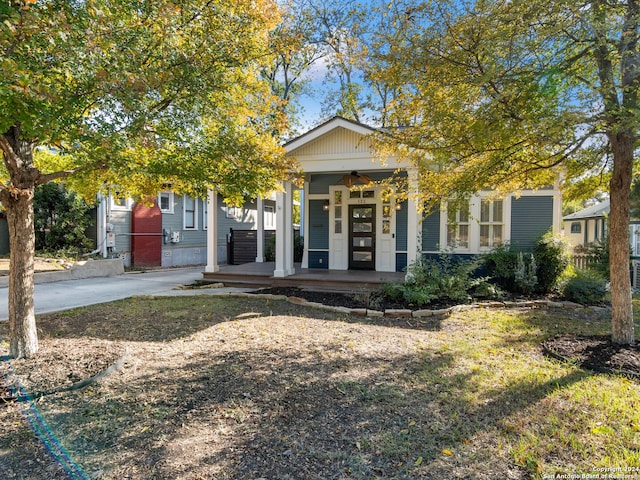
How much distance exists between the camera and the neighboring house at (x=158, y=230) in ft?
42.4

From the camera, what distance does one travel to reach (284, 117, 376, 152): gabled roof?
27.7 ft

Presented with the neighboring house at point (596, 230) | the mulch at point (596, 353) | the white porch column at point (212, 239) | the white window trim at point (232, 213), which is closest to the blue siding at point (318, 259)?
the white porch column at point (212, 239)

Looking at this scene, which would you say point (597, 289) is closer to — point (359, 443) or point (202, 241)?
point (359, 443)

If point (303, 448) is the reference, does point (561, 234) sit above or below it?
above

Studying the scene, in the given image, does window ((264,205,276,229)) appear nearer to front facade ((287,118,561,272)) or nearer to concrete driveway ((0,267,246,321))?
concrete driveway ((0,267,246,321))

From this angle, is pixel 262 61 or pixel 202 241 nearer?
pixel 262 61

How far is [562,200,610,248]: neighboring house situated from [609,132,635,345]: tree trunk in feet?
48.7

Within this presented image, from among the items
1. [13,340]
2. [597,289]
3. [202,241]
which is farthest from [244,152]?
[202,241]

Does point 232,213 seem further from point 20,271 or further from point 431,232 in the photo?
point 20,271

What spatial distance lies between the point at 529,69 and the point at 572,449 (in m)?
3.38

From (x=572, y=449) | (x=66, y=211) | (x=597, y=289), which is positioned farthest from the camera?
(x=66, y=211)

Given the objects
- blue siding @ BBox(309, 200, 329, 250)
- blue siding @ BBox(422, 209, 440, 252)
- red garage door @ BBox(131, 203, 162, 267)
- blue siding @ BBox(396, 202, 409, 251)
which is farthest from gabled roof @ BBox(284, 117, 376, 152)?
red garage door @ BBox(131, 203, 162, 267)

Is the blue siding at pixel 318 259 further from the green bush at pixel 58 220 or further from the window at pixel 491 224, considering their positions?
the green bush at pixel 58 220

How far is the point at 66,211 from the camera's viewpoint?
1220 centimetres
